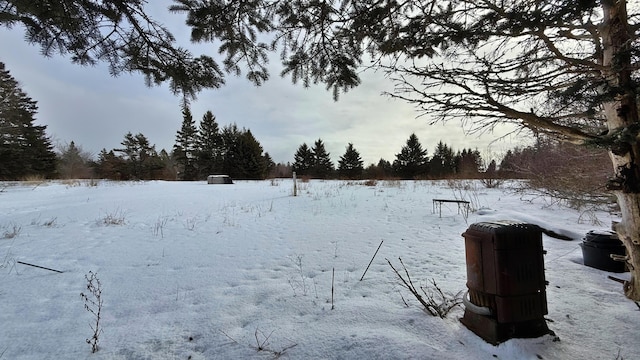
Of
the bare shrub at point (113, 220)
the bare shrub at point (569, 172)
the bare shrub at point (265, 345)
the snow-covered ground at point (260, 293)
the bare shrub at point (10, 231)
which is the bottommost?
the bare shrub at point (265, 345)

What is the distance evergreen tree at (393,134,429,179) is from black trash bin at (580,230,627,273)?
3213cm

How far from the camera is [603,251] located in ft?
11.6

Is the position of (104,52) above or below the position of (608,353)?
above

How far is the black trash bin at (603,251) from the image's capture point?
138 inches

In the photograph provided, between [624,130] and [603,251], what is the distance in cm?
239

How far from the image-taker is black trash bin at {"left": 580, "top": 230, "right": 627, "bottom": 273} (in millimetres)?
3504

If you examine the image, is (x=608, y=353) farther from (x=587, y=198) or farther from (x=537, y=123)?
(x=587, y=198)

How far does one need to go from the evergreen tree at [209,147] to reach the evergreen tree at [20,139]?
12299 mm

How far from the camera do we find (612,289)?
2980mm

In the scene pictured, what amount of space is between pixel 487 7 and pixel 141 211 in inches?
305

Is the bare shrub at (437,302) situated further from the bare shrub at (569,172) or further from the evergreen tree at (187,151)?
the evergreen tree at (187,151)

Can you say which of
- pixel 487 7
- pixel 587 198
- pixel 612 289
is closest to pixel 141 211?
pixel 487 7

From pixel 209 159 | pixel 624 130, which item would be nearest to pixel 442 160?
pixel 209 159

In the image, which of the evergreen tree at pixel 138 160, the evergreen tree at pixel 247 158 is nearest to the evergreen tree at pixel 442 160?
the evergreen tree at pixel 247 158
